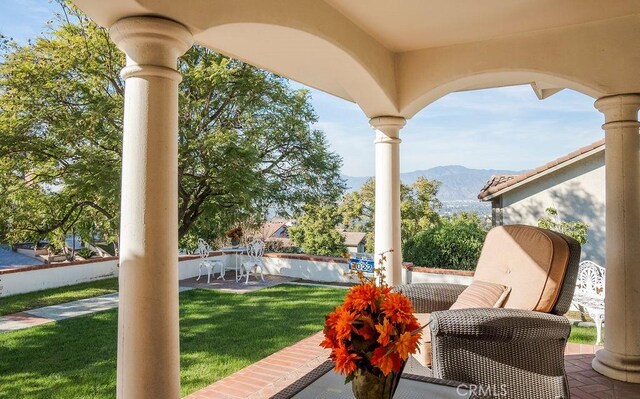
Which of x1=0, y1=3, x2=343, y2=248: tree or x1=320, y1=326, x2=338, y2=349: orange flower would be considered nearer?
x1=320, y1=326, x2=338, y2=349: orange flower

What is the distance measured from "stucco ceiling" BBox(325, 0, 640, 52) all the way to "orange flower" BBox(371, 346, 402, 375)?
211cm

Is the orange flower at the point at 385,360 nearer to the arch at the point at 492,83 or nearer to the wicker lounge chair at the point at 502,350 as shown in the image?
the wicker lounge chair at the point at 502,350

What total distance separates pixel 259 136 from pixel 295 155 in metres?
1.72

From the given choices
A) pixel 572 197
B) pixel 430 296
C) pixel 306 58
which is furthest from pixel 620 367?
pixel 572 197

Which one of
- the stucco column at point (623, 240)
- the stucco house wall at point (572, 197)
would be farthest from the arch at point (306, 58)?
the stucco house wall at point (572, 197)

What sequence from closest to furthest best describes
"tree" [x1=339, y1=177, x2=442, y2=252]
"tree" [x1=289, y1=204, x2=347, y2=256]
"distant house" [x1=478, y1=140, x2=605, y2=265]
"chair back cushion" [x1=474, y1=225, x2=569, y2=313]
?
"chair back cushion" [x1=474, y1=225, x2=569, y2=313] < "distant house" [x1=478, y1=140, x2=605, y2=265] < "tree" [x1=289, y1=204, x2=347, y2=256] < "tree" [x1=339, y1=177, x2=442, y2=252]

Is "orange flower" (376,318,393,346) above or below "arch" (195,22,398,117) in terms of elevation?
below

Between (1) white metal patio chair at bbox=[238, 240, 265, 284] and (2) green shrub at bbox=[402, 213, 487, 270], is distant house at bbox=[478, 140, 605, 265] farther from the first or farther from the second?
(1) white metal patio chair at bbox=[238, 240, 265, 284]

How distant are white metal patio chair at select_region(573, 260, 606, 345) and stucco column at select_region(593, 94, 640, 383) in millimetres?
1319

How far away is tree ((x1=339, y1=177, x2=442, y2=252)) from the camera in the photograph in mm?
16500

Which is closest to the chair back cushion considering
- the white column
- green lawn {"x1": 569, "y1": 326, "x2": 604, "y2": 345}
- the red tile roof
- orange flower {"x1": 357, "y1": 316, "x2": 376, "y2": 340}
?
the white column

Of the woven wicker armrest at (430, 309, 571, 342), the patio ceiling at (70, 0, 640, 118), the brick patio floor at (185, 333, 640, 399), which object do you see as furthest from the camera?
the brick patio floor at (185, 333, 640, 399)

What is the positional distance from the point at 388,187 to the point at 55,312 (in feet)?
17.1

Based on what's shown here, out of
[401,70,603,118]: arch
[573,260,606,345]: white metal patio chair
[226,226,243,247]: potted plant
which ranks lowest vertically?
[573,260,606,345]: white metal patio chair
